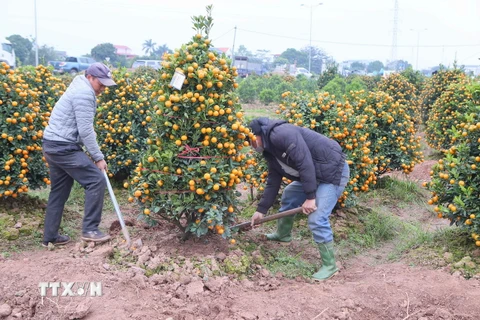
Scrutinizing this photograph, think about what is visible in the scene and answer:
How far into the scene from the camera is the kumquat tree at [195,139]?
4191mm

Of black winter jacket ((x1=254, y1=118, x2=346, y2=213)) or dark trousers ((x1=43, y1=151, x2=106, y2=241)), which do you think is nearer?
black winter jacket ((x1=254, y1=118, x2=346, y2=213))

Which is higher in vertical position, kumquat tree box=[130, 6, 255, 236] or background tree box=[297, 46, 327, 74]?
background tree box=[297, 46, 327, 74]

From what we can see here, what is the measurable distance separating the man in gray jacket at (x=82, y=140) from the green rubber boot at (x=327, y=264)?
227cm

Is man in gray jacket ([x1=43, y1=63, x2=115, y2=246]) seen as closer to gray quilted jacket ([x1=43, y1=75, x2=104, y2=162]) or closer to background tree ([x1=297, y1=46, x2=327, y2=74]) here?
gray quilted jacket ([x1=43, y1=75, x2=104, y2=162])

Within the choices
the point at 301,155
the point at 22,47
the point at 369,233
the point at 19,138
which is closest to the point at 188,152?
the point at 301,155

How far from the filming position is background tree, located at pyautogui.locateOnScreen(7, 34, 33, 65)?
52.8 meters

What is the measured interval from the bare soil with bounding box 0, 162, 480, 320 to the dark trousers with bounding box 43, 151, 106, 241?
281 mm

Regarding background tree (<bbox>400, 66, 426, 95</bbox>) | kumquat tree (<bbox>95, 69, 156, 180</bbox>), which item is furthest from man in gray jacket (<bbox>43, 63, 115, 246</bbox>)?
background tree (<bbox>400, 66, 426, 95</bbox>)

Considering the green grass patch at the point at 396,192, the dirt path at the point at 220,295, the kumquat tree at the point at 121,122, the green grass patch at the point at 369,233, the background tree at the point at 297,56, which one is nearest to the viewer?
the dirt path at the point at 220,295

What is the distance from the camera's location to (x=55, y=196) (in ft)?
16.2

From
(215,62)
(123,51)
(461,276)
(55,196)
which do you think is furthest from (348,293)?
(123,51)

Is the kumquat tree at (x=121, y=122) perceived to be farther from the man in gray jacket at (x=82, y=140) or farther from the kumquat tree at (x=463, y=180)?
the kumquat tree at (x=463, y=180)

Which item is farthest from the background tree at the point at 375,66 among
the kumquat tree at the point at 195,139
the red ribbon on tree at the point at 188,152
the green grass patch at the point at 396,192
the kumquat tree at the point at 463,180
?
the red ribbon on tree at the point at 188,152

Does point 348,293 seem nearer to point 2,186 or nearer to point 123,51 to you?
point 2,186
